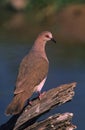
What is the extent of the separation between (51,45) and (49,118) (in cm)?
803

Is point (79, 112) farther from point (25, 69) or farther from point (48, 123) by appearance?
point (48, 123)

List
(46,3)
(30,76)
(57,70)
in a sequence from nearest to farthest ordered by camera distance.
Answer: (30,76), (57,70), (46,3)

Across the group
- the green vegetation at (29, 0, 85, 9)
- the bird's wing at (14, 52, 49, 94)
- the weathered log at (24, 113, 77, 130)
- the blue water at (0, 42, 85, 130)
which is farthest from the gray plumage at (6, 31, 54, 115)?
the green vegetation at (29, 0, 85, 9)

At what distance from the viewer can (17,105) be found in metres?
6.44

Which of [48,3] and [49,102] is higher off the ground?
[49,102]

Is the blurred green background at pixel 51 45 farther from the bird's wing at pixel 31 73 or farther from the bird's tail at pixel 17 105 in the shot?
the bird's tail at pixel 17 105

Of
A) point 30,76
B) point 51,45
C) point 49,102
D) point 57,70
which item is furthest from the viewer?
point 51,45

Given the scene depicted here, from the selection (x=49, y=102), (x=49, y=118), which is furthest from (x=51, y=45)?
(x=49, y=118)

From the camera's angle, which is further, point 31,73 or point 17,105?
point 31,73

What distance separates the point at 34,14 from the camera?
17.2 metres

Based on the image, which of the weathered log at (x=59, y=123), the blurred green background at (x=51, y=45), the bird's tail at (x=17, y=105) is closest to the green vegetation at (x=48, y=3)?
the blurred green background at (x=51, y=45)

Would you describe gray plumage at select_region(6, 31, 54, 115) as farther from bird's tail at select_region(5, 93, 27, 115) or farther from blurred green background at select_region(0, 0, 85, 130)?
blurred green background at select_region(0, 0, 85, 130)

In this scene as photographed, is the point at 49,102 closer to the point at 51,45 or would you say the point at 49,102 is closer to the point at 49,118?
the point at 49,118

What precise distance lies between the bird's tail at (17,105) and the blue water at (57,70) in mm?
2082
